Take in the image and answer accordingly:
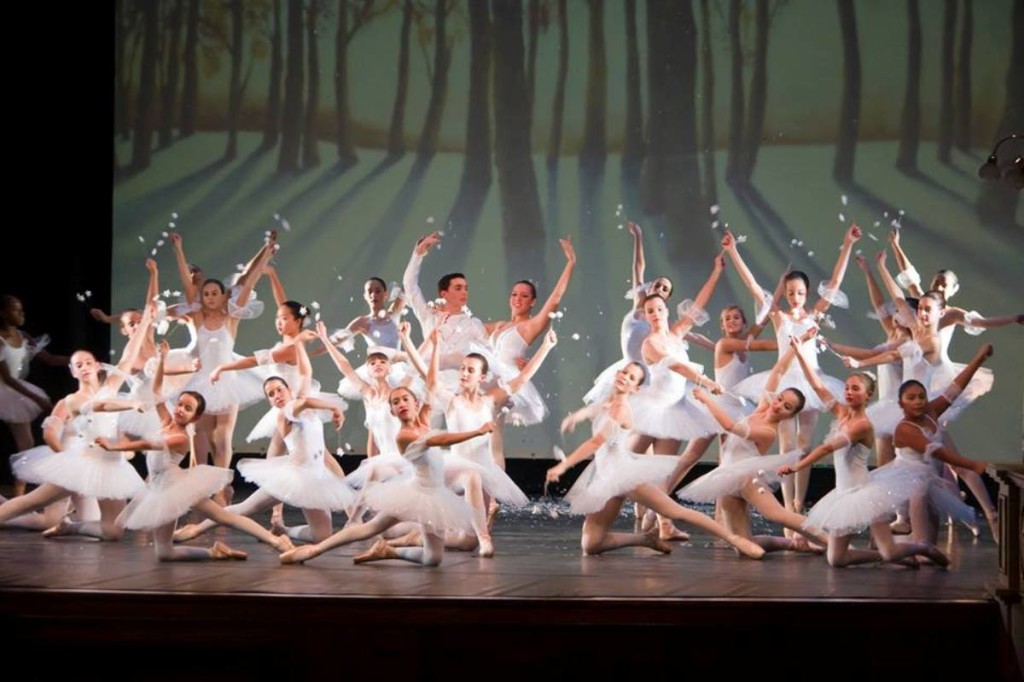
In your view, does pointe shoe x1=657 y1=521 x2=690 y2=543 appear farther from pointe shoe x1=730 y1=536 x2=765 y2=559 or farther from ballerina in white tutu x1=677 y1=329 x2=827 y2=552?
pointe shoe x1=730 y1=536 x2=765 y2=559

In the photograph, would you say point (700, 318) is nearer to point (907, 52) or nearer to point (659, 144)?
point (659, 144)

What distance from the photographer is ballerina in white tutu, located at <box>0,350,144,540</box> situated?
643 cm

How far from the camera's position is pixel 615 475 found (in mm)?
6035

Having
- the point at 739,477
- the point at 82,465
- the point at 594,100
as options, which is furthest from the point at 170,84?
the point at 739,477

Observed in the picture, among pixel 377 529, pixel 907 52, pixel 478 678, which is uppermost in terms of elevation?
pixel 907 52

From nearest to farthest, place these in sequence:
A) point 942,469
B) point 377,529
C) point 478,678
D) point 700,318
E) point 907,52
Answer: point 478,678, point 377,529, point 942,469, point 700,318, point 907,52

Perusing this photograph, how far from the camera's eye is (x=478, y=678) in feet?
16.6

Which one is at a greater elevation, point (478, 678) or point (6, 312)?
point (6, 312)

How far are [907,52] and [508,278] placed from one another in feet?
8.47

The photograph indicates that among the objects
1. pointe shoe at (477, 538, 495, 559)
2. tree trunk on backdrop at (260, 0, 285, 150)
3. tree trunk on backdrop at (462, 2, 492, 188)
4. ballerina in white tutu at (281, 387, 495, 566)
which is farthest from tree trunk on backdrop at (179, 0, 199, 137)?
pointe shoe at (477, 538, 495, 559)

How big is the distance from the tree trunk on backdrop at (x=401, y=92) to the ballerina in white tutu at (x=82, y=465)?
2.62 meters

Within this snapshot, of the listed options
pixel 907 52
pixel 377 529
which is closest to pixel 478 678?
→ pixel 377 529

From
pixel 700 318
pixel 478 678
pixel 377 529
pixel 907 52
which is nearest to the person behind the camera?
pixel 478 678

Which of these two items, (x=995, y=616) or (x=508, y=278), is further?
(x=508, y=278)
